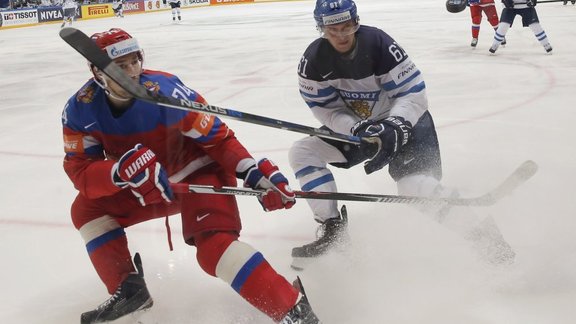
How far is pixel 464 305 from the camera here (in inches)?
69.7

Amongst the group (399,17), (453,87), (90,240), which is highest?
(90,240)

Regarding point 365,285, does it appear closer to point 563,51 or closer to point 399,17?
point 563,51

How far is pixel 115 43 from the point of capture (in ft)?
5.29

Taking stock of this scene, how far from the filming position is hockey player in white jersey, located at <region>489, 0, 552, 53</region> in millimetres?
6500

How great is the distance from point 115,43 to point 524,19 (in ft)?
19.9

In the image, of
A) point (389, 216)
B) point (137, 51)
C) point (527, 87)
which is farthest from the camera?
point (527, 87)

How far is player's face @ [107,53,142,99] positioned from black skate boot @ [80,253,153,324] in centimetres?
53

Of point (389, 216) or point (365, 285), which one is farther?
point (389, 216)

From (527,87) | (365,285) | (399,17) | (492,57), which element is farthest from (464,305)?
(399,17)

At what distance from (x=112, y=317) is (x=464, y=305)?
1.01 meters

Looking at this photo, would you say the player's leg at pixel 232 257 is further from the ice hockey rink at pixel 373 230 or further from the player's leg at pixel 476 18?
the player's leg at pixel 476 18

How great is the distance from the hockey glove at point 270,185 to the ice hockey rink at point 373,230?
1.11 ft

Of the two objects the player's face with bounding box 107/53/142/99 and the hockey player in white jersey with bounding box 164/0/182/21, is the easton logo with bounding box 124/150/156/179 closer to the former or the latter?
the player's face with bounding box 107/53/142/99

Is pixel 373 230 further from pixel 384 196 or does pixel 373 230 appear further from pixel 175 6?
pixel 175 6
